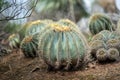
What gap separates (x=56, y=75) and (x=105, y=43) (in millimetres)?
1276

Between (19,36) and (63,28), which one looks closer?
(63,28)

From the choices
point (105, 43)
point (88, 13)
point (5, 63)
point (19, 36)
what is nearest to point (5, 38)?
point (19, 36)

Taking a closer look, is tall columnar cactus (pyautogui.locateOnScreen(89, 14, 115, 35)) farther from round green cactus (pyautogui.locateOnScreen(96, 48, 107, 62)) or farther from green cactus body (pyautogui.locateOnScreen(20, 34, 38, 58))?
round green cactus (pyautogui.locateOnScreen(96, 48, 107, 62))

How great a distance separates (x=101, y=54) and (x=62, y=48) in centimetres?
89

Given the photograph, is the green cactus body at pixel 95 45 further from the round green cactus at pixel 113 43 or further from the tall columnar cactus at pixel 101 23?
the tall columnar cactus at pixel 101 23

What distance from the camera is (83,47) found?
6059 mm

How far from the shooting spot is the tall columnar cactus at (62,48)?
5922 millimetres

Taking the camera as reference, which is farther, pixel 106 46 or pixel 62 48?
pixel 106 46

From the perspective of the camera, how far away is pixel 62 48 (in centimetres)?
591

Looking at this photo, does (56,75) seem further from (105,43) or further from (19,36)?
(19,36)

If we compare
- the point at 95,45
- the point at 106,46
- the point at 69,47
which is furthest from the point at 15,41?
the point at 69,47

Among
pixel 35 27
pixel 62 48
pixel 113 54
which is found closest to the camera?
pixel 62 48

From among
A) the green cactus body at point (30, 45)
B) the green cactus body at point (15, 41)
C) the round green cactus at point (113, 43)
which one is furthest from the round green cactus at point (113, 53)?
the green cactus body at point (15, 41)

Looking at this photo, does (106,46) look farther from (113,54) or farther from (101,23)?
(101,23)
